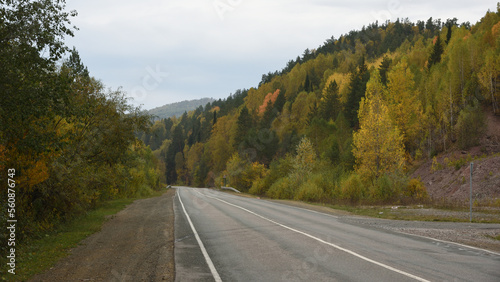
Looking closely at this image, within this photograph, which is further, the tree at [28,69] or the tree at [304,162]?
the tree at [304,162]

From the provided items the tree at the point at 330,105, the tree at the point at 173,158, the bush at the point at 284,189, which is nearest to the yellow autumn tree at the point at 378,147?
the bush at the point at 284,189

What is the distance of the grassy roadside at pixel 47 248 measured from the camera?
8578mm

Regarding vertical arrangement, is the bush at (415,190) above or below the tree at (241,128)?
below

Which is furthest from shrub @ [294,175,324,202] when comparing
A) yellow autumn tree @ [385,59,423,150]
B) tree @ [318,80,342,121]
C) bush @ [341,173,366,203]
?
tree @ [318,80,342,121]

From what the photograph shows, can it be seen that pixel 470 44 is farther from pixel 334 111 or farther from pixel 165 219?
pixel 165 219

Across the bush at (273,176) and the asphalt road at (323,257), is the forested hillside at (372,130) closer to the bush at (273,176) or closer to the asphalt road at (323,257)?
the bush at (273,176)

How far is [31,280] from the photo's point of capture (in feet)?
25.9

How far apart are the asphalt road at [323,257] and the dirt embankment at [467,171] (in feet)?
76.9

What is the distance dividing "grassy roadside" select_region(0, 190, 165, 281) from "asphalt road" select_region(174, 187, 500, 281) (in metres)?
3.45

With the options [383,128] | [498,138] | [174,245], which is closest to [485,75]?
[498,138]

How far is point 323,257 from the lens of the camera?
9156mm

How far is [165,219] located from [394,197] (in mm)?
19424

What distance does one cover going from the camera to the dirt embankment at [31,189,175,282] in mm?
7977

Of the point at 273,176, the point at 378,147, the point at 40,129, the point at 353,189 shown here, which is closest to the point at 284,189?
the point at 273,176
